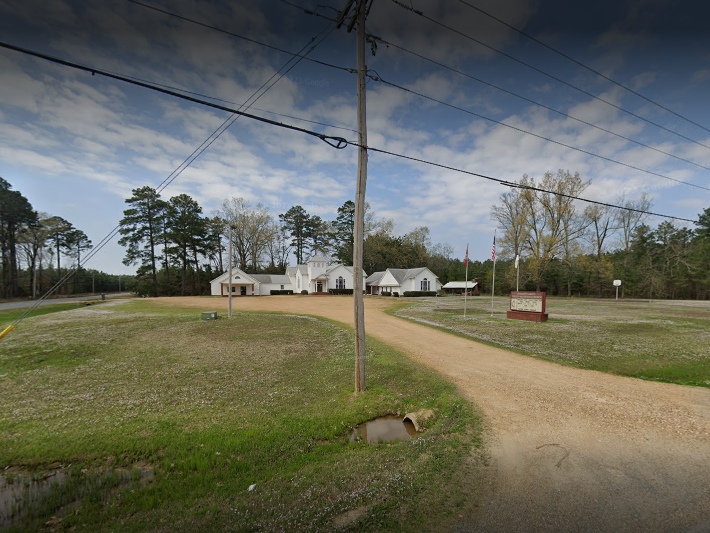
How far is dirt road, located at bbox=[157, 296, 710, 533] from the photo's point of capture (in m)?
2.93

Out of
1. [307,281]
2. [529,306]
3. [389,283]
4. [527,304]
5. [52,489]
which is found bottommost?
[52,489]

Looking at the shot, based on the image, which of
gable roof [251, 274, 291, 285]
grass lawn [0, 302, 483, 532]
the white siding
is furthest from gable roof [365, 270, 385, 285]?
grass lawn [0, 302, 483, 532]

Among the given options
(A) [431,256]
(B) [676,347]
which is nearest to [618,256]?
(A) [431,256]

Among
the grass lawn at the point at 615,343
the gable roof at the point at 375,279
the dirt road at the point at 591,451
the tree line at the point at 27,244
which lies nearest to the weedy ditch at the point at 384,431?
the dirt road at the point at 591,451

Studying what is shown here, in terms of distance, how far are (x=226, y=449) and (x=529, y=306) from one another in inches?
730

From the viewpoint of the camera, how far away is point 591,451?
412cm

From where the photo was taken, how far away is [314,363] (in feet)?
29.9

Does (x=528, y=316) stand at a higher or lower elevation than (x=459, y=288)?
higher

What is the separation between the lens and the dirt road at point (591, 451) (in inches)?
115

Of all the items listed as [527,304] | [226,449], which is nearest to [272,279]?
[527,304]

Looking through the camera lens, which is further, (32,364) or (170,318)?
(170,318)

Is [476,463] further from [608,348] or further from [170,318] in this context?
[170,318]

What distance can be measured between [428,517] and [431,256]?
7844 cm

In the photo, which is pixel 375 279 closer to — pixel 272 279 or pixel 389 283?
pixel 389 283
